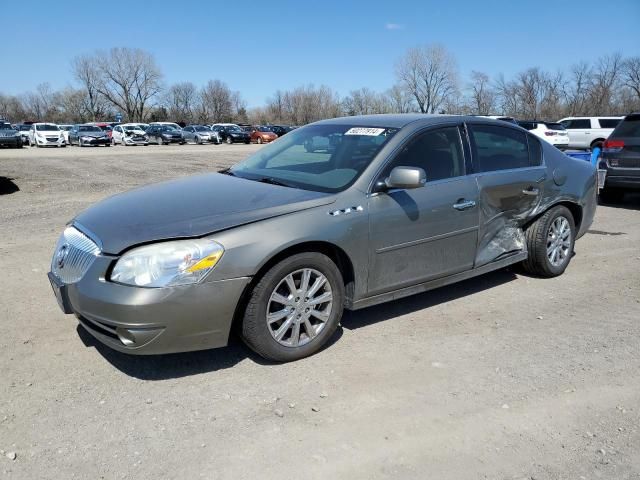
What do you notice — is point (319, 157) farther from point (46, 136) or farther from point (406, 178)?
point (46, 136)

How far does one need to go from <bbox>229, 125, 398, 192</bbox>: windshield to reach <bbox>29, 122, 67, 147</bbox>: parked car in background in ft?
118

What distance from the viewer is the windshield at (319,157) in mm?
3908

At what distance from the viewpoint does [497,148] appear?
4.77 metres

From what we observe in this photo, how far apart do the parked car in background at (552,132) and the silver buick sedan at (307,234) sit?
20.3m

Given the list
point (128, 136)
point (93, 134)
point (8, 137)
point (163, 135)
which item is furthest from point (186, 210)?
point (163, 135)

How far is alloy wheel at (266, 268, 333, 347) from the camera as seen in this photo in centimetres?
338

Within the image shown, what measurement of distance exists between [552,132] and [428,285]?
73.0ft

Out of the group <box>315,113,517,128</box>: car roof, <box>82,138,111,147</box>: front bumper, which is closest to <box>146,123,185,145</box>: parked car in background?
<box>82,138,111,147</box>: front bumper

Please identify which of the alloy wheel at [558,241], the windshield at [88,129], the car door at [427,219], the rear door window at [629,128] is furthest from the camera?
the windshield at [88,129]

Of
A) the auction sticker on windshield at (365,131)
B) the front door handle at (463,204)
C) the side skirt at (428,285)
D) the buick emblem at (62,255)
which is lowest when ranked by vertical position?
the side skirt at (428,285)

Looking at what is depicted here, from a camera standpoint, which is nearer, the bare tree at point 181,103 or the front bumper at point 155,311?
the front bumper at point 155,311

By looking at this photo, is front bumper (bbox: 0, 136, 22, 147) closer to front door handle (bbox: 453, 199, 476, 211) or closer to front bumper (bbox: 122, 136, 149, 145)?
front bumper (bbox: 122, 136, 149, 145)

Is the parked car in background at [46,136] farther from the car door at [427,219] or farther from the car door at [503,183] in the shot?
the car door at [427,219]

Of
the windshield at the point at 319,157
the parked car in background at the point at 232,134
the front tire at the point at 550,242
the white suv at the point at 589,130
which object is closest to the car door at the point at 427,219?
the windshield at the point at 319,157
